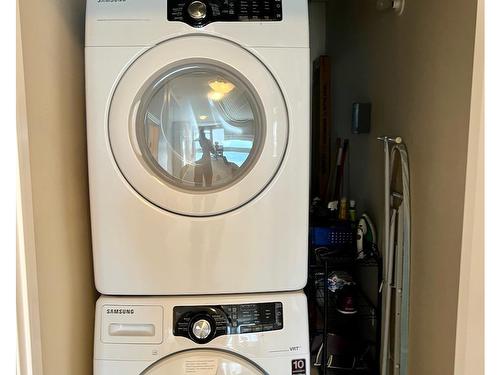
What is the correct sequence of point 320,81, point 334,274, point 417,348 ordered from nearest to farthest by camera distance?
point 417,348 < point 334,274 < point 320,81

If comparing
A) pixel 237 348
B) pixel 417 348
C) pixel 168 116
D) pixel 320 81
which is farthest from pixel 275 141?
pixel 320 81

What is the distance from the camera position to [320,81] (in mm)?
2654

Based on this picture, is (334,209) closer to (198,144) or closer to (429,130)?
(429,130)

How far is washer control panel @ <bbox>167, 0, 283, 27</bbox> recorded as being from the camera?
4.19 ft

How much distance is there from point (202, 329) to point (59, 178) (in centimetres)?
55

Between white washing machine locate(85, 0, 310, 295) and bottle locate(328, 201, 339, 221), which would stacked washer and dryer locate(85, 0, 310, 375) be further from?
bottle locate(328, 201, 339, 221)

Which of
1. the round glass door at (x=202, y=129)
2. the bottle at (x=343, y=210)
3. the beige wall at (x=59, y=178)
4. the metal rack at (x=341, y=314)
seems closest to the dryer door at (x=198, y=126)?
the round glass door at (x=202, y=129)

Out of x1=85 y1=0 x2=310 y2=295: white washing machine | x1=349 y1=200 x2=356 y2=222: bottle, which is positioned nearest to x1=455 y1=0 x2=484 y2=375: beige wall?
x1=85 y1=0 x2=310 y2=295: white washing machine

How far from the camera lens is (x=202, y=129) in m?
1.34

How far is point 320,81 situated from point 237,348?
175cm

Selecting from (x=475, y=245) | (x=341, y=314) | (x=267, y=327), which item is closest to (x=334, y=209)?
(x=341, y=314)

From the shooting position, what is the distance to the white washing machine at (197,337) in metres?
1.29

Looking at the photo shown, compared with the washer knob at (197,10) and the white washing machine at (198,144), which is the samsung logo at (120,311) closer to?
the white washing machine at (198,144)
